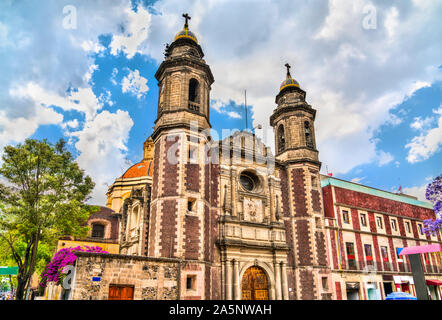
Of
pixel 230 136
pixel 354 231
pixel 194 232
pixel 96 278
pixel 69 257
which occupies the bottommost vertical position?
pixel 96 278

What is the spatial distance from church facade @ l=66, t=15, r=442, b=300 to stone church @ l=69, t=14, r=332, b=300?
74 mm

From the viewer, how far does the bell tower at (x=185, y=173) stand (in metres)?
21.7

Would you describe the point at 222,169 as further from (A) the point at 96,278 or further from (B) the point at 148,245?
(A) the point at 96,278

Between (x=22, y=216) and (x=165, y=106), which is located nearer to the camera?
(x=22, y=216)

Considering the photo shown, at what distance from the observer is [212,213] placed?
2544 centimetres

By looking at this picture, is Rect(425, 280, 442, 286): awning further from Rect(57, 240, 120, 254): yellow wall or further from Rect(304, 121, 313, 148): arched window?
Rect(57, 240, 120, 254): yellow wall

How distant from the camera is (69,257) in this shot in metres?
21.0

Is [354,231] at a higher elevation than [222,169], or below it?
below

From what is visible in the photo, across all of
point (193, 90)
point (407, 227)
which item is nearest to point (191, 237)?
point (193, 90)

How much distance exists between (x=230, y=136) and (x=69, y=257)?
51.6ft

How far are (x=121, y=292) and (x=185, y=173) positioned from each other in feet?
30.0

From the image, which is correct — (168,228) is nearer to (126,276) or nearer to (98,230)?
(126,276)

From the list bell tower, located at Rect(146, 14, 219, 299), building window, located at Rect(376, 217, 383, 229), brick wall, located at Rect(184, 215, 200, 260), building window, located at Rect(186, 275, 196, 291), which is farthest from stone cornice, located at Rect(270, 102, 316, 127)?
building window, located at Rect(186, 275, 196, 291)

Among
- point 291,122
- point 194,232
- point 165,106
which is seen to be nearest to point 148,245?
point 194,232
